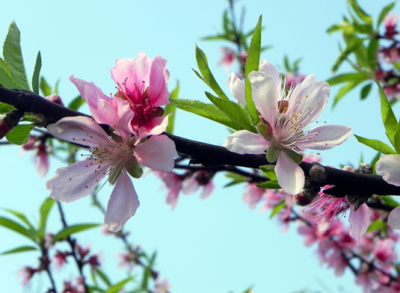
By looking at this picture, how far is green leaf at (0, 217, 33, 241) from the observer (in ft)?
9.34

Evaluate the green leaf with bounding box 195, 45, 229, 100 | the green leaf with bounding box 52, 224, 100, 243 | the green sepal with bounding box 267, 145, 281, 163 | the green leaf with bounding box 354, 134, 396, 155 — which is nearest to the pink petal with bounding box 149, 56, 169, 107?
the green leaf with bounding box 195, 45, 229, 100

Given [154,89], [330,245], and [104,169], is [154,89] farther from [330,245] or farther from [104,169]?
[330,245]

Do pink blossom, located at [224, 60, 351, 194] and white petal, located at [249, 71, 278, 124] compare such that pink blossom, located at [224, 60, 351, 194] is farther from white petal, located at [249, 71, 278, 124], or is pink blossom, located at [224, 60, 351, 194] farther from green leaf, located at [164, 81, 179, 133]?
green leaf, located at [164, 81, 179, 133]

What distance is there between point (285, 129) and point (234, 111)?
235 millimetres

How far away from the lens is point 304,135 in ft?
4.39

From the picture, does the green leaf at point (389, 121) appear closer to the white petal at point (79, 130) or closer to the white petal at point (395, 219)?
the white petal at point (395, 219)

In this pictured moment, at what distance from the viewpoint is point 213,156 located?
108 cm

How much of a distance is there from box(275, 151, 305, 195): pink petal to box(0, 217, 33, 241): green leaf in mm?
2346

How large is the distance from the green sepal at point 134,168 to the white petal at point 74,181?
0.12 meters

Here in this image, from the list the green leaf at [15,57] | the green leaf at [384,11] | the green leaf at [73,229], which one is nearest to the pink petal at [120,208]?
the green leaf at [15,57]

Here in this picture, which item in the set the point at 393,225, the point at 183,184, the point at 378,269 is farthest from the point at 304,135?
the point at 378,269

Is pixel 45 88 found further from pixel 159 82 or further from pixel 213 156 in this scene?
pixel 213 156

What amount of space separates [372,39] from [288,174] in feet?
11.0

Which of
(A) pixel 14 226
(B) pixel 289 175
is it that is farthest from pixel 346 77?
(A) pixel 14 226
